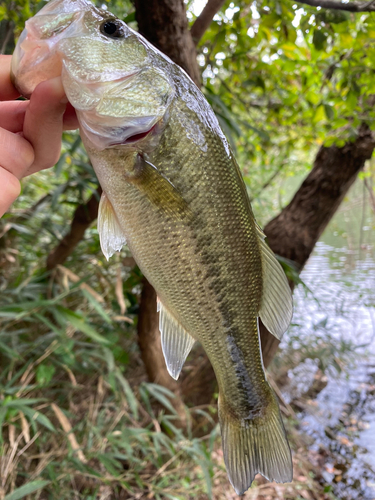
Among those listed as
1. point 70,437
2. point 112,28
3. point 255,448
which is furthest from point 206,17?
point 70,437

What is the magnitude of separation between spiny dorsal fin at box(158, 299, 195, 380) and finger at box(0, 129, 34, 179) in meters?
0.61

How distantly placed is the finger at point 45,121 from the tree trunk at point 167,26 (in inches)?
43.1

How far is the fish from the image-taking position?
1006mm

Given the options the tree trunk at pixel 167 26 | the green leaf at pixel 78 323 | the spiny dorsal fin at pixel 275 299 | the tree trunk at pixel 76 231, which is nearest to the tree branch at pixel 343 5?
the tree trunk at pixel 167 26

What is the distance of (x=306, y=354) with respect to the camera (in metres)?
3.77

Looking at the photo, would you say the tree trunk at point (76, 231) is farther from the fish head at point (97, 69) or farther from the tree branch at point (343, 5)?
the tree branch at point (343, 5)

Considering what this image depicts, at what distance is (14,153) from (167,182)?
47 centimetres

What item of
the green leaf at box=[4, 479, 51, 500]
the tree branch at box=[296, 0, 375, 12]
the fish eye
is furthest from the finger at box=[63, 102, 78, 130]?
the green leaf at box=[4, 479, 51, 500]

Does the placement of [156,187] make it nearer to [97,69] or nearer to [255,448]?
[97,69]

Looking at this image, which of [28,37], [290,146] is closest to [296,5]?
[28,37]

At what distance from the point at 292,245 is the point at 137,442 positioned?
1.96 m

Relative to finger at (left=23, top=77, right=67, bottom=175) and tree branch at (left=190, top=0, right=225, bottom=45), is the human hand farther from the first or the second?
tree branch at (left=190, top=0, right=225, bottom=45)

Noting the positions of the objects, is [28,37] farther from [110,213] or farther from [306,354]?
[306,354]

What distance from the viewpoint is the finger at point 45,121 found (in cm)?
99
